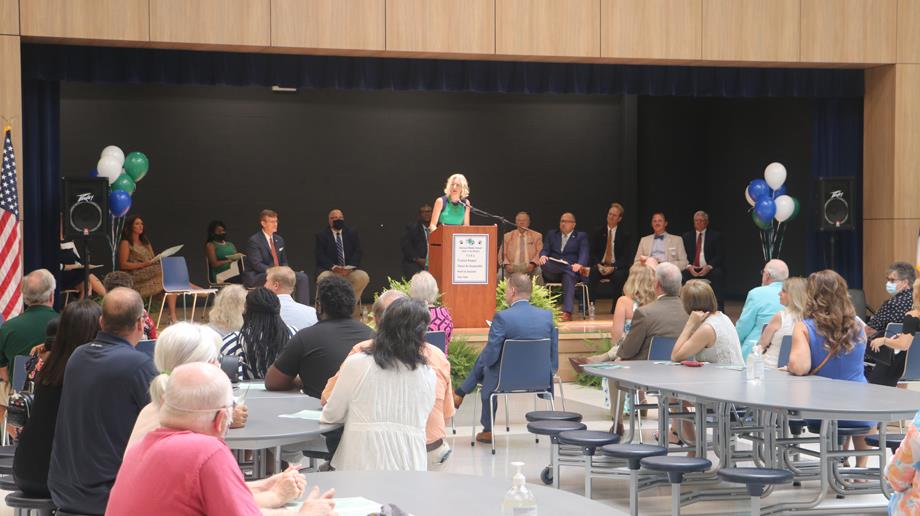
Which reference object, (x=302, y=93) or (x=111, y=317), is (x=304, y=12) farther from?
(x=111, y=317)

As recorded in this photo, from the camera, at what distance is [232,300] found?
6.85m

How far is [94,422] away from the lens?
395 cm

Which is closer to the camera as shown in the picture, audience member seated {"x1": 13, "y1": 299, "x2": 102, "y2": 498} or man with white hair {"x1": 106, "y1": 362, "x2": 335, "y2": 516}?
man with white hair {"x1": 106, "y1": 362, "x2": 335, "y2": 516}

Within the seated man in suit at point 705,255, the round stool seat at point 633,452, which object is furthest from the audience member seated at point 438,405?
the seated man in suit at point 705,255

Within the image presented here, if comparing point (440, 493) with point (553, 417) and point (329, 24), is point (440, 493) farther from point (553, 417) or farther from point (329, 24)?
point (329, 24)

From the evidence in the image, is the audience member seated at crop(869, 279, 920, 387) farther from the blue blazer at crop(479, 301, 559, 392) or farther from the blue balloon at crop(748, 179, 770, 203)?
the blue balloon at crop(748, 179, 770, 203)

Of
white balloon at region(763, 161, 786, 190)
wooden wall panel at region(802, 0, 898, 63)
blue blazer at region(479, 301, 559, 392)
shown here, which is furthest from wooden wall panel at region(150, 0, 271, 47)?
white balloon at region(763, 161, 786, 190)

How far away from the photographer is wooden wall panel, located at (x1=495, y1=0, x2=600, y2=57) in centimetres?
1216

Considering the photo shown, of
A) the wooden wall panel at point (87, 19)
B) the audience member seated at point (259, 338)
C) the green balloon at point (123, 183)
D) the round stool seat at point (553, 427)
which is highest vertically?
the wooden wall panel at point (87, 19)

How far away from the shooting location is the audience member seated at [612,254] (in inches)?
537

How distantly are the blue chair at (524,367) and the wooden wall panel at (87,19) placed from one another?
5687mm

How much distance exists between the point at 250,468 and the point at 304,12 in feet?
21.8

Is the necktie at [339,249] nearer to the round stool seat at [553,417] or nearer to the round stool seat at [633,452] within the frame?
the round stool seat at [553,417]

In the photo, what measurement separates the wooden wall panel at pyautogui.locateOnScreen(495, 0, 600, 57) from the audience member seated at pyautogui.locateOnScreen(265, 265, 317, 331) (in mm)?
5569
